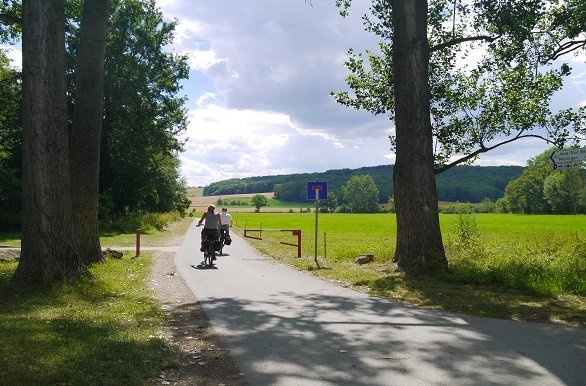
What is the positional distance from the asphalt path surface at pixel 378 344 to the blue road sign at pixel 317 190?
8265 millimetres

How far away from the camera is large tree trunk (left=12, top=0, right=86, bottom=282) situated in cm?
980

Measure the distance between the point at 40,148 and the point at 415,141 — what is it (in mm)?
8745

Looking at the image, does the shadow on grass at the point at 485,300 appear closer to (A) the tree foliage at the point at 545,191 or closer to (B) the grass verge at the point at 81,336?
(B) the grass verge at the point at 81,336

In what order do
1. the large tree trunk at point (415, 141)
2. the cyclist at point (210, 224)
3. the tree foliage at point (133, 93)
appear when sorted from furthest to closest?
the tree foliage at point (133, 93)
the cyclist at point (210, 224)
the large tree trunk at point (415, 141)

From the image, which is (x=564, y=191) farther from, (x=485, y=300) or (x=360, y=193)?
(x=485, y=300)

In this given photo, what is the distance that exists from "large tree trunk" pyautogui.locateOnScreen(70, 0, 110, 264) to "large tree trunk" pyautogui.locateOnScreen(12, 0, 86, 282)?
2737 mm

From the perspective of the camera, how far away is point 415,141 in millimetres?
13375

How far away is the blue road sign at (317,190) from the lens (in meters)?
18.3

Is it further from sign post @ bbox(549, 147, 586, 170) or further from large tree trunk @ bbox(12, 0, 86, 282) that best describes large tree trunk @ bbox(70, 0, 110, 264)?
sign post @ bbox(549, 147, 586, 170)

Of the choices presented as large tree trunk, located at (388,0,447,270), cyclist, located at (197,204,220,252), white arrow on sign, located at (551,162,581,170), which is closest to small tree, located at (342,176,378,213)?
cyclist, located at (197,204,220,252)

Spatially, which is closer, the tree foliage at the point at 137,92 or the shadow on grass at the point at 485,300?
the shadow on grass at the point at 485,300

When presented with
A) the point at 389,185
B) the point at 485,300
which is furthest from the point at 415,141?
the point at 389,185

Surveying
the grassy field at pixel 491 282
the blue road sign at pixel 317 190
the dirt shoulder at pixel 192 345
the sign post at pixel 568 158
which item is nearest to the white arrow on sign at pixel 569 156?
the sign post at pixel 568 158

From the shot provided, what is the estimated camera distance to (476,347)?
6.16 m
